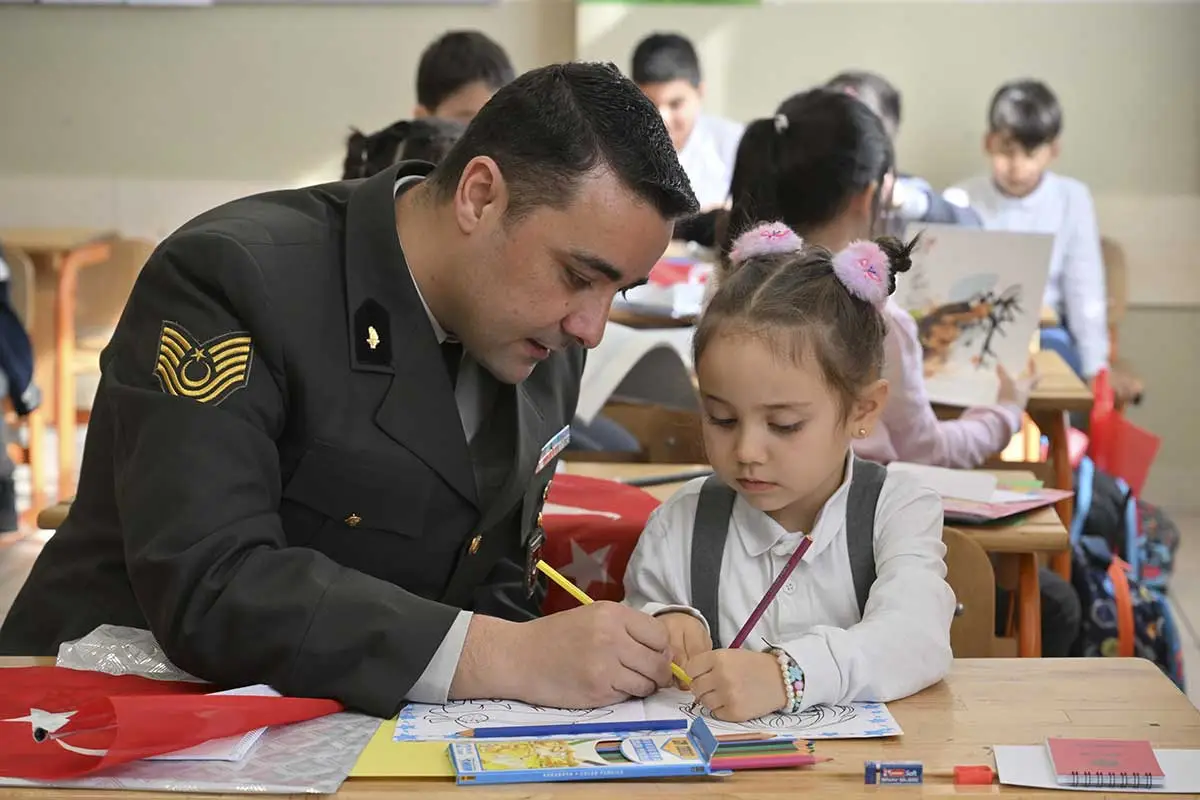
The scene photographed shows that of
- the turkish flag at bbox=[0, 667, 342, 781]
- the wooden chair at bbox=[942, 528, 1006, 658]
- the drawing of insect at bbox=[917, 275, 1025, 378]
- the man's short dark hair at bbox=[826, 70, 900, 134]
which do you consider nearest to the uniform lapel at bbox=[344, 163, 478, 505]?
the turkish flag at bbox=[0, 667, 342, 781]

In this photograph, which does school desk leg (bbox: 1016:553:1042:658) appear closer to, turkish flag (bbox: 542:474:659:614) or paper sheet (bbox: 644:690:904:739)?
turkish flag (bbox: 542:474:659:614)

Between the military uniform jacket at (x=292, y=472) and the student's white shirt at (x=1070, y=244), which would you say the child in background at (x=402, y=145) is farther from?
the student's white shirt at (x=1070, y=244)

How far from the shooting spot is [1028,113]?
5.31 m

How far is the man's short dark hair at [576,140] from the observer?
1.56 metres

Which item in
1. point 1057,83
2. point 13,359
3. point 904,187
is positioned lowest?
point 13,359

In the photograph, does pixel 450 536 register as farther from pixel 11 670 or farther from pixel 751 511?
pixel 11 670

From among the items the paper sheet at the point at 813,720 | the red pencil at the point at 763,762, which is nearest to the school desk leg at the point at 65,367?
the paper sheet at the point at 813,720

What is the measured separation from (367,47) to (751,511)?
15.4 ft

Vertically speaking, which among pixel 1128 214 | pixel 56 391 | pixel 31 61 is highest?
pixel 31 61

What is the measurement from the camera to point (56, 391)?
5469mm

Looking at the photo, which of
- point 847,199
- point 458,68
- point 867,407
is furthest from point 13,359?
point 867,407

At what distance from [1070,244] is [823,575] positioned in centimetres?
400

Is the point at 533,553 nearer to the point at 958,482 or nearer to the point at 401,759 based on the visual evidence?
the point at 401,759

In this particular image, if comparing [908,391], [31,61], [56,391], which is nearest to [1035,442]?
[908,391]
